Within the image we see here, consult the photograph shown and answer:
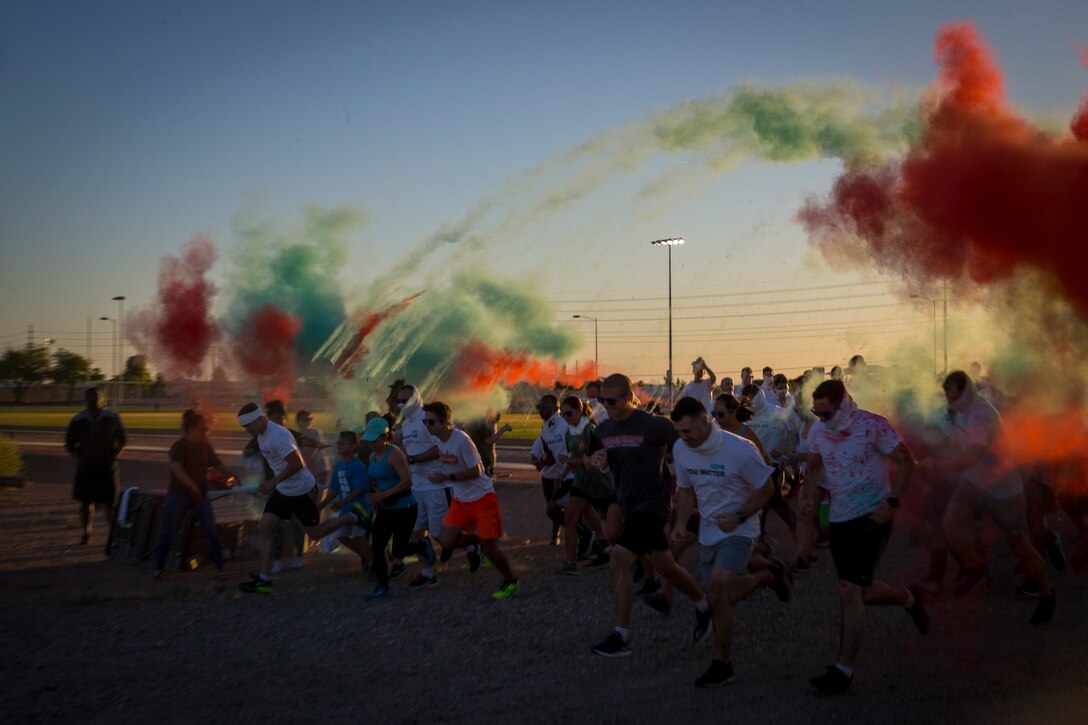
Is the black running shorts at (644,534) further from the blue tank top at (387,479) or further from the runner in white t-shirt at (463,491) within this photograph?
the blue tank top at (387,479)

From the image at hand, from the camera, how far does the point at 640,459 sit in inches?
279

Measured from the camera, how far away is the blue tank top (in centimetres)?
940

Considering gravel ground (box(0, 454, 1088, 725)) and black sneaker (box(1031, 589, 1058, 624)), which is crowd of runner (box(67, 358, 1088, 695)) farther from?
gravel ground (box(0, 454, 1088, 725))

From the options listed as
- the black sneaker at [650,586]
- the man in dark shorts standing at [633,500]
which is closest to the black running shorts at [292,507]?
the black sneaker at [650,586]

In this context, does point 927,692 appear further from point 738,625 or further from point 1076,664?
point 738,625

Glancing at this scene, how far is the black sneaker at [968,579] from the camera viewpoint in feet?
26.4

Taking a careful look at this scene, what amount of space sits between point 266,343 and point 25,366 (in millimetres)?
76014

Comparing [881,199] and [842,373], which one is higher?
[881,199]

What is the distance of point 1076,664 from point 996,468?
1.88m

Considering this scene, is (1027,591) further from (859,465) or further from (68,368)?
(68,368)

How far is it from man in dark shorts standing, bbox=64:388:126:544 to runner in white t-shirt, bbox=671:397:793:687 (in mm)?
8672

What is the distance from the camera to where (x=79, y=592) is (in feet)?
31.7

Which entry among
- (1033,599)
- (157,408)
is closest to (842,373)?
(1033,599)

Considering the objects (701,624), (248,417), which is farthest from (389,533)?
(701,624)
